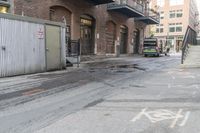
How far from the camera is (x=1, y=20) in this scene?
13875 mm

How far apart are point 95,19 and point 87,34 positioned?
1.95 m

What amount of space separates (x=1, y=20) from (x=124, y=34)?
29.0m

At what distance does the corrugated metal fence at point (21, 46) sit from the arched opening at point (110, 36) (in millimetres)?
19810

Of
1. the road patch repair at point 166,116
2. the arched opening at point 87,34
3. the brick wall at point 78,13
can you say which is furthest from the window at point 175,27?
the road patch repair at point 166,116

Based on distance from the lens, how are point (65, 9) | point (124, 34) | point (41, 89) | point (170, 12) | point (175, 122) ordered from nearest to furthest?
point (175, 122) < point (41, 89) < point (65, 9) < point (124, 34) < point (170, 12)

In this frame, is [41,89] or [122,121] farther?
[41,89]

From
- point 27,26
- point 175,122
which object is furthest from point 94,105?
point 27,26

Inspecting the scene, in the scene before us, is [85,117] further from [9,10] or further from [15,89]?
[9,10]

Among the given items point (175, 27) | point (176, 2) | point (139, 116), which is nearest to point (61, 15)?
point (139, 116)

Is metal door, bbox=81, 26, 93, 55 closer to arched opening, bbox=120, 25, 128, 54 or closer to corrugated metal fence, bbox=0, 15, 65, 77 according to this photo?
arched opening, bbox=120, 25, 128, 54

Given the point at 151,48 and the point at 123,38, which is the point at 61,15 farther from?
the point at 151,48

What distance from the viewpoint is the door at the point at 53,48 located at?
55.9ft

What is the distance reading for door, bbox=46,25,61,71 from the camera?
17.0 m

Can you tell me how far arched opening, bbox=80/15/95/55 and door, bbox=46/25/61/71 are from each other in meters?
12.3
